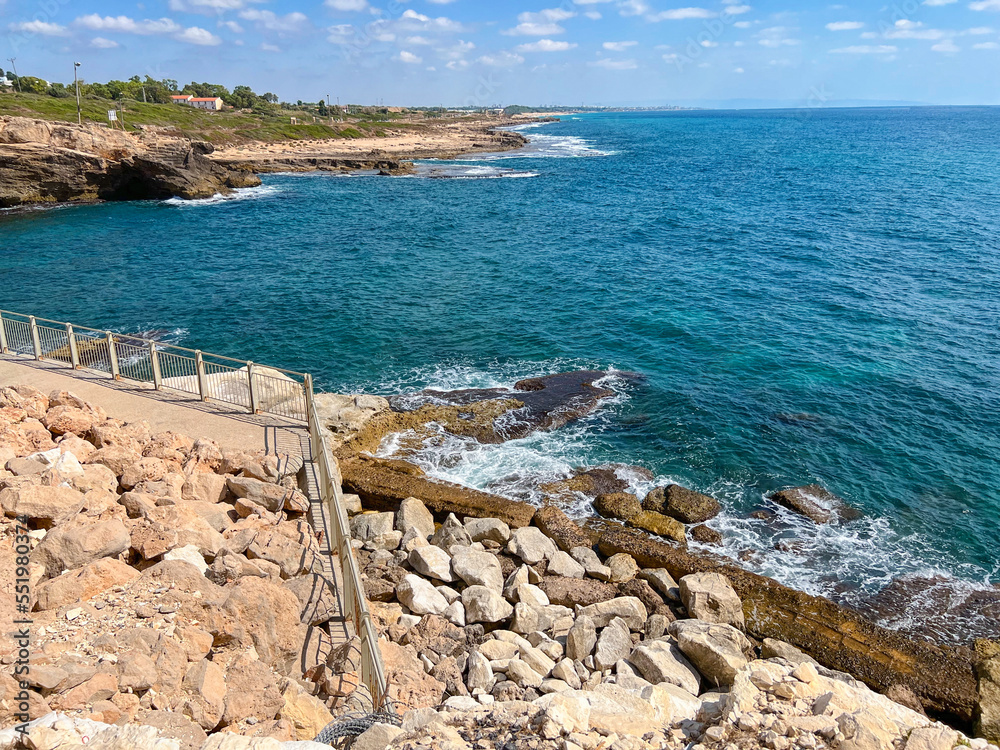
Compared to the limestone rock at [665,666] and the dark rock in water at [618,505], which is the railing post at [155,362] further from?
the limestone rock at [665,666]

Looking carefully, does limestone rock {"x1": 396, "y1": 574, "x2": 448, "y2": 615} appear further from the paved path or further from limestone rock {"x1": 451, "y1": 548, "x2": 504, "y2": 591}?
the paved path

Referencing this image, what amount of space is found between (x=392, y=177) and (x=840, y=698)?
82.0m

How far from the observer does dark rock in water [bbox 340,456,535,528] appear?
15.9 meters

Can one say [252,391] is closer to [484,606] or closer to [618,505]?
[484,606]

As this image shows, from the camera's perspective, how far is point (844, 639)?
12750mm

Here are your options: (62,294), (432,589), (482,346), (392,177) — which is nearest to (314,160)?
(392,177)

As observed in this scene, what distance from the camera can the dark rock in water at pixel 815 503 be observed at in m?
16.9

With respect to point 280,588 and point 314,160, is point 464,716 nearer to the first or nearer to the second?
point 280,588

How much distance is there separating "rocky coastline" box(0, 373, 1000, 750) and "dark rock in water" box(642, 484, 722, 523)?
59mm

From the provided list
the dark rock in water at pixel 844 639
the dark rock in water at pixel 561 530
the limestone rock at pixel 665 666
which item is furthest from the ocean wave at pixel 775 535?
Result: the limestone rock at pixel 665 666

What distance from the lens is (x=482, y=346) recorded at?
1072 inches

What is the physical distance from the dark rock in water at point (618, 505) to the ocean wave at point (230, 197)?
56921 millimetres

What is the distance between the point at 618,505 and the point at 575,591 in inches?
158

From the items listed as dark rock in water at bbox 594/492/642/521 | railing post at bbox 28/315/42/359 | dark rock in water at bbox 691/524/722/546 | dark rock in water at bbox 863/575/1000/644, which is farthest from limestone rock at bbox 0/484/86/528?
dark rock in water at bbox 863/575/1000/644
